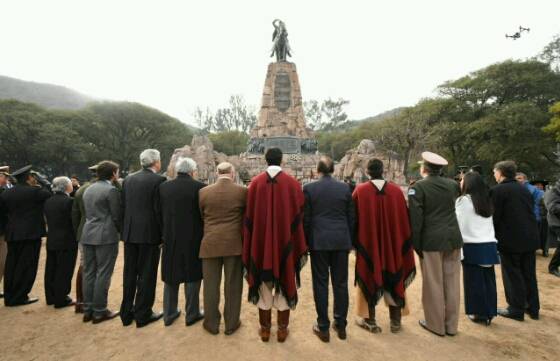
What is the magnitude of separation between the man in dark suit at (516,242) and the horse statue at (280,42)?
2183 centimetres

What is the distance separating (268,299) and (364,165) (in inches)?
748

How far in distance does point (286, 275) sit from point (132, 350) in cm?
190

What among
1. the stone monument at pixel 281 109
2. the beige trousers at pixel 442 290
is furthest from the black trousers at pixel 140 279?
the stone monument at pixel 281 109

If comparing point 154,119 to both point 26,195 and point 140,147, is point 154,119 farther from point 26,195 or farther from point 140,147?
point 26,195

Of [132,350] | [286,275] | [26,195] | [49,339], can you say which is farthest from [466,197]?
[26,195]

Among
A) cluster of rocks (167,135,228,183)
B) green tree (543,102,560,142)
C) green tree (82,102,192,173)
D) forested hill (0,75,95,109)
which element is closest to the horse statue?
cluster of rocks (167,135,228,183)

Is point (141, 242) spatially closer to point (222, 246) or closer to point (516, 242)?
point (222, 246)

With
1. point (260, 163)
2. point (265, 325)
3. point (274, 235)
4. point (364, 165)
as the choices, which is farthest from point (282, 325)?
point (364, 165)

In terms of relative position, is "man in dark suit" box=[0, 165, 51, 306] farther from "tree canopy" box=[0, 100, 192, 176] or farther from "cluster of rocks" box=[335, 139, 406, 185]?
"tree canopy" box=[0, 100, 192, 176]

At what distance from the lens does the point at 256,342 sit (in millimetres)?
3408

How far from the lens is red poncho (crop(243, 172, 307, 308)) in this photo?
338 cm

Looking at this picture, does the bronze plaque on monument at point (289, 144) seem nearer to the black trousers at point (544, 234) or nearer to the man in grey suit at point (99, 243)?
the black trousers at point (544, 234)

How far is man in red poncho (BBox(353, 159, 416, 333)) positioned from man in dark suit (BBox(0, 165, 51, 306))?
4882 millimetres

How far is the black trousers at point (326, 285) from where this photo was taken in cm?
349
